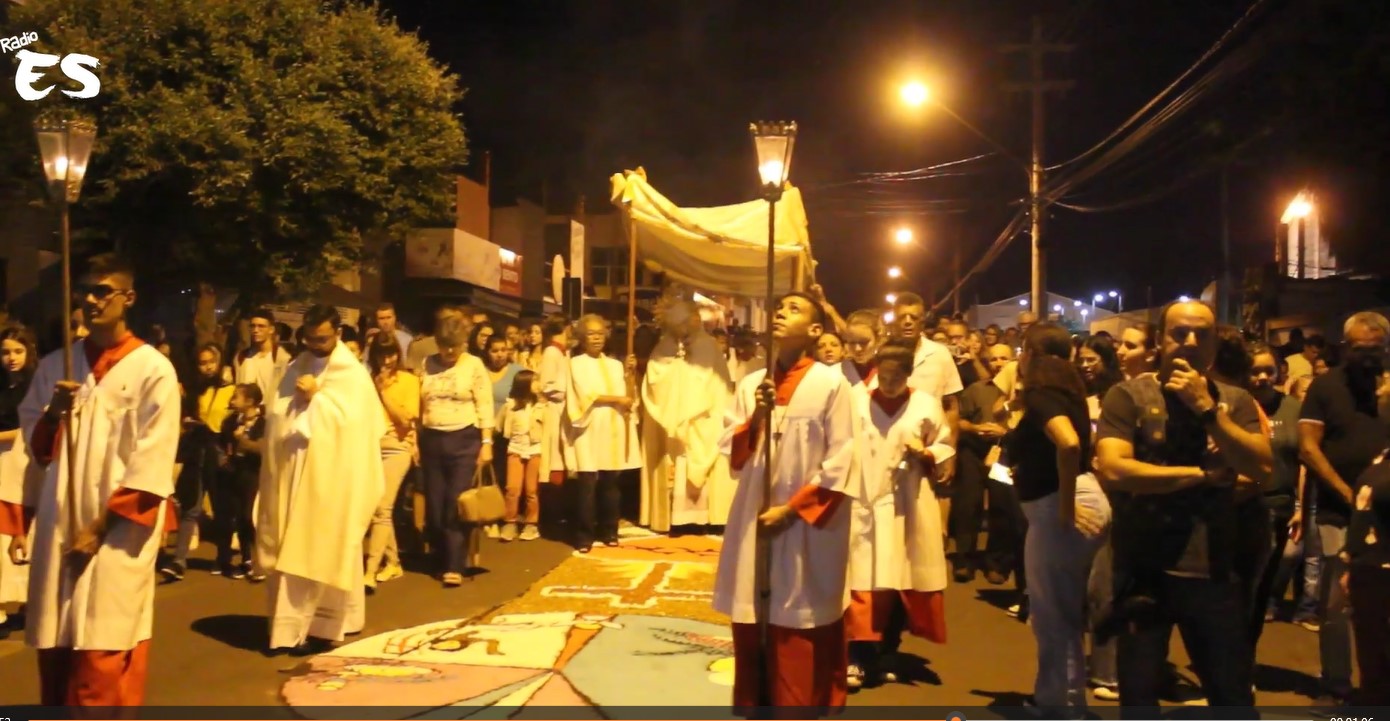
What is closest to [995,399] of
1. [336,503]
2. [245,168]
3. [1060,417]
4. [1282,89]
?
→ [1060,417]

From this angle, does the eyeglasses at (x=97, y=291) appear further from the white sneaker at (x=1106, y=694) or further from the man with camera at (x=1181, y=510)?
the white sneaker at (x=1106, y=694)

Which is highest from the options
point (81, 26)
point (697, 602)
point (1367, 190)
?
point (81, 26)

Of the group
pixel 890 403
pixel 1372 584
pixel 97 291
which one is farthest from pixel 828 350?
pixel 97 291

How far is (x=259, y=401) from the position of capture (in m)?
9.30

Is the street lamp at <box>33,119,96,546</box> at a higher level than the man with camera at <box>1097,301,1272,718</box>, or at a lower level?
higher

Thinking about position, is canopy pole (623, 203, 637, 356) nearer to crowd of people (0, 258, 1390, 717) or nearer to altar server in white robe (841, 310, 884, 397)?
crowd of people (0, 258, 1390, 717)

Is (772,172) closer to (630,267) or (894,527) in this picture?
A: (894,527)

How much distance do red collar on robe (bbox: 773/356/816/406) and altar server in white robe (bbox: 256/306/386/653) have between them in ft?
9.65

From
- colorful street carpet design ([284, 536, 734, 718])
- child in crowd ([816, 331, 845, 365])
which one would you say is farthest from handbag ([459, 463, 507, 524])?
child in crowd ([816, 331, 845, 365])

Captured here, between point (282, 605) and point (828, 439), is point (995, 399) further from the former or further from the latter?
point (282, 605)

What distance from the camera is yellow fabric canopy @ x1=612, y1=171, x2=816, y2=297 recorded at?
1105 cm

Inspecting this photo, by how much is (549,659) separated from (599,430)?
407 cm

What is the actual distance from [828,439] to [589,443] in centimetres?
565

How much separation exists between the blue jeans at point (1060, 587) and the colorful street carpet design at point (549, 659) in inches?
63.5
